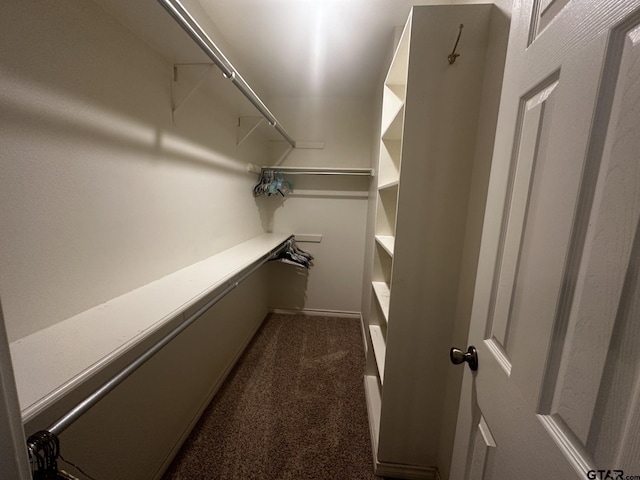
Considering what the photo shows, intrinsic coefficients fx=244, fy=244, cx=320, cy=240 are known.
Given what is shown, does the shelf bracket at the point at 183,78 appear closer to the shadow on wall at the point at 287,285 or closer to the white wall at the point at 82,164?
the white wall at the point at 82,164

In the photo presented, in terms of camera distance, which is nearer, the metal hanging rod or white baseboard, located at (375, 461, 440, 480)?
white baseboard, located at (375, 461, 440, 480)

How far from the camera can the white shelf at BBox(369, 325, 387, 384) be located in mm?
1336

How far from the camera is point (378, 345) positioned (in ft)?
4.98

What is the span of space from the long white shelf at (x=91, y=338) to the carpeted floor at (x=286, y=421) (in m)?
0.98

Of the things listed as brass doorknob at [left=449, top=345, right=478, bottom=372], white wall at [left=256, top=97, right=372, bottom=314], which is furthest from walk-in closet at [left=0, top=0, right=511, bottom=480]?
white wall at [left=256, top=97, right=372, bottom=314]

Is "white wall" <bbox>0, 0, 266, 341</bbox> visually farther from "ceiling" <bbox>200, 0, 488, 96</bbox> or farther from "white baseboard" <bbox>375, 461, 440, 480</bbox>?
"white baseboard" <bbox>375, 461, 440, 480</bbox>

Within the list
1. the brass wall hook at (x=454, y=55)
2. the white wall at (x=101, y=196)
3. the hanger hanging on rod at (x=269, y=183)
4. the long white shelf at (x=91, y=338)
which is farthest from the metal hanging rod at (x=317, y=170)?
the long white shelf at (x=91, y=338)

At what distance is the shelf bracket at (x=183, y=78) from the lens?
1210mm

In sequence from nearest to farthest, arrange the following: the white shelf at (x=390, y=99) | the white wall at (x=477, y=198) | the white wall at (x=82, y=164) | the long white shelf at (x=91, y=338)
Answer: the long white shelf at (x=91, y=338) → the white wall at (x=82, y=164) → the white wall at (x=477, y=198) → the white shelf at (x=390, y=99)

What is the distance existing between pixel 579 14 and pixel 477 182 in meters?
0.60

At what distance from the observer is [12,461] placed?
34cm

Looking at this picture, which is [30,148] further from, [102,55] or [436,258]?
[436,258]

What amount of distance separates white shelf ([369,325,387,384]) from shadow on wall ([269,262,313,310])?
134cm

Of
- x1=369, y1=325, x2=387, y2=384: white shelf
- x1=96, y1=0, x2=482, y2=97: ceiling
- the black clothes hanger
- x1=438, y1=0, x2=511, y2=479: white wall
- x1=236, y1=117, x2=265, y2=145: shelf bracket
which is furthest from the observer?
the black clothes hanger
